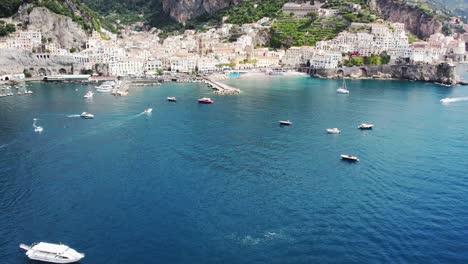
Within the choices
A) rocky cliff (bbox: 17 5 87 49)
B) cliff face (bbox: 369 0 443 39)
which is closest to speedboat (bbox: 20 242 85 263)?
rocky cliff (bbox: 17 5 87 49)

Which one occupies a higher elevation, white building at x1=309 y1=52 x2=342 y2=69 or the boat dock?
white building at x1=309 y1=52 x2=342 y2=69

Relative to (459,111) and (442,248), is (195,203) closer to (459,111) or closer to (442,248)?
(442,248)

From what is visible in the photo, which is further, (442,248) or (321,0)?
(321,0)

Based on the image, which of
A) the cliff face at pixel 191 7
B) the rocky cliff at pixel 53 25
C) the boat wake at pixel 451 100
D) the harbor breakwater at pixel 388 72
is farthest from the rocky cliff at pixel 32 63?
the cliff face at pixel 191 7

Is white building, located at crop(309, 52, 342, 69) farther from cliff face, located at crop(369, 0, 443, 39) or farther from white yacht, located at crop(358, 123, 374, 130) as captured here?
cliff face, located at crop(369, 0, 443, 39)

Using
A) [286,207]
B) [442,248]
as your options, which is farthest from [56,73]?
[442,248]

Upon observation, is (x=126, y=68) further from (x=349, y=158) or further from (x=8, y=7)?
(x=349, y=158)
